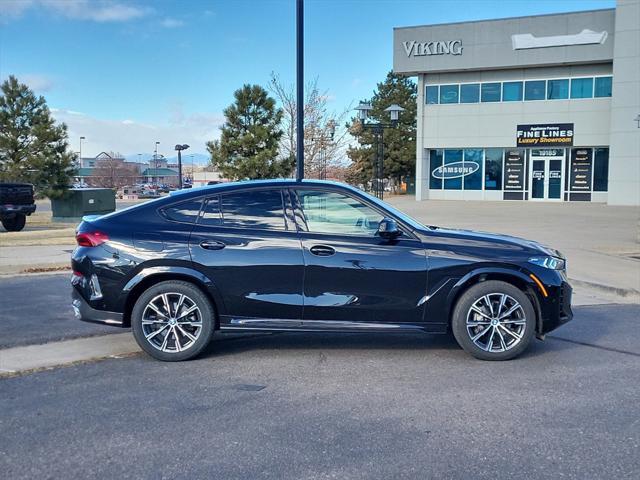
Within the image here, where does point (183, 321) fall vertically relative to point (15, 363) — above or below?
above

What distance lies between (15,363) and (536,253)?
15.9ft

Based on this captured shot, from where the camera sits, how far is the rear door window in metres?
5.73

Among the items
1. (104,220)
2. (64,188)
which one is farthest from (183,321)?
(64,188)

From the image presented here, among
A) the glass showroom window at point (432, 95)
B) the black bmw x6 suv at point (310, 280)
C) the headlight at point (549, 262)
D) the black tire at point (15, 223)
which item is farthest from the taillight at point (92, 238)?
the glass showroom window at point (432, 95)

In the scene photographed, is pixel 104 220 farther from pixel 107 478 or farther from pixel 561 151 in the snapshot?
pixel 561 151

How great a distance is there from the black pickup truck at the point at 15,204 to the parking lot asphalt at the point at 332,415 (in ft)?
60.0

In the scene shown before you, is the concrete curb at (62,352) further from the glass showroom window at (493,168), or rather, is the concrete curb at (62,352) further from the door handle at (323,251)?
the glass showroom window at (493,168)

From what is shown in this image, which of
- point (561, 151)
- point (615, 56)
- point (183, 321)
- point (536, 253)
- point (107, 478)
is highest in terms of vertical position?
point (615, 56)

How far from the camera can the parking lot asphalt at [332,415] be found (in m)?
3.61

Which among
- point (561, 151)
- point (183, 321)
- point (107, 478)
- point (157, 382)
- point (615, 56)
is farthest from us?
point (561, 151)

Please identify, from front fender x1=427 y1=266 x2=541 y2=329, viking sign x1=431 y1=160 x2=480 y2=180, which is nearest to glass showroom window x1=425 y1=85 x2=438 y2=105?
viking sign x1=431 y1=160 x2=480 y2=180

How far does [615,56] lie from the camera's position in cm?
3192

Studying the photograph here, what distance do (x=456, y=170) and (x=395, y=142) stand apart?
13879 millimetres

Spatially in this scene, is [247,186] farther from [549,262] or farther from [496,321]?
[549,262]
